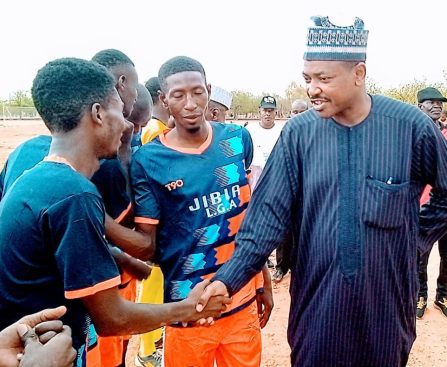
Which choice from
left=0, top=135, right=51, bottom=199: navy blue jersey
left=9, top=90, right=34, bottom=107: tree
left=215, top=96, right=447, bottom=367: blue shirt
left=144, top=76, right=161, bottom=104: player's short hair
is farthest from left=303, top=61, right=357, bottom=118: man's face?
left=9, top=90, right=34, bottom=107: tree

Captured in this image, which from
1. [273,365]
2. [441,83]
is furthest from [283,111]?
[273,365]

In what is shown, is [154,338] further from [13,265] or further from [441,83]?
[441,83]

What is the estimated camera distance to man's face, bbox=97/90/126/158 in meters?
2.02

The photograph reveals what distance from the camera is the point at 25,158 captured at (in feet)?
7.82

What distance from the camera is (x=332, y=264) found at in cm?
232

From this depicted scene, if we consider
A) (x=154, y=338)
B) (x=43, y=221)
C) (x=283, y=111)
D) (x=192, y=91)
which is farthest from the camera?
(x=283, y=111)

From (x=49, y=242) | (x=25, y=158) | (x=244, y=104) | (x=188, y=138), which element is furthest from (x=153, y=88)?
(x=244, y=104)

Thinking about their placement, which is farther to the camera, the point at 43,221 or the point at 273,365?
the point at 273,365

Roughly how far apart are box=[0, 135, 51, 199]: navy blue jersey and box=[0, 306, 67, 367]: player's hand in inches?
35.5

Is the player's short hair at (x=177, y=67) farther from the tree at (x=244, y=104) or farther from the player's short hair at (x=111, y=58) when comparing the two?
the tree at (x=244, y=104)

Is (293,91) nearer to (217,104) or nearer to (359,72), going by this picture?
(217,104)

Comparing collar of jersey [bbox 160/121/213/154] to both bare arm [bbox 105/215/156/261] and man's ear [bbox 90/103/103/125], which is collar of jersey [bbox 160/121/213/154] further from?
man's ear [bbox 90/103/103/125]

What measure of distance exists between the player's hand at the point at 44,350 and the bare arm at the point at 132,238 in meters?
1.05

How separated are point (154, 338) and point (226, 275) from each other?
1.94 m
